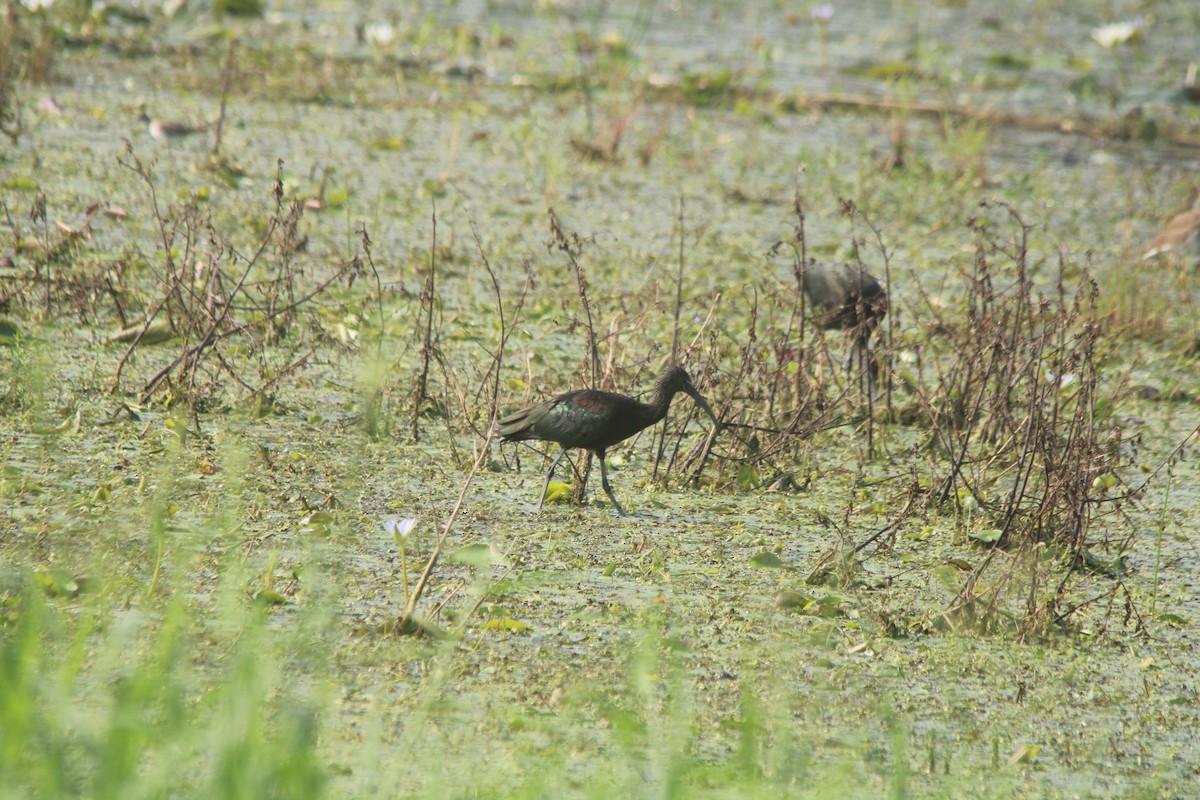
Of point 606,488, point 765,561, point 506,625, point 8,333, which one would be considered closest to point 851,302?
point 606,488

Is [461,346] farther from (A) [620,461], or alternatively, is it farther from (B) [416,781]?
(B) [416,781]

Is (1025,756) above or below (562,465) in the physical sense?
above

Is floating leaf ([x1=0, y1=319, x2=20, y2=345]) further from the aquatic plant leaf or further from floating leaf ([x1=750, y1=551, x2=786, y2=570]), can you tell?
floating leaf ([x1=750, y1=551, x2=786, y2=570])

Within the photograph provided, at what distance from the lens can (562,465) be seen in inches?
183

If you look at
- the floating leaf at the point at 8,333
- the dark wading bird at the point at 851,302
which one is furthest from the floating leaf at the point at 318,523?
the dark wading bird at the point at 851,302

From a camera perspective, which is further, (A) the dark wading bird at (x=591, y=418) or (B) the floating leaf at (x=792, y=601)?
(A) the dark wading bird at (x=591, y=418)

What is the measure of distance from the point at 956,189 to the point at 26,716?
6345 millimetres

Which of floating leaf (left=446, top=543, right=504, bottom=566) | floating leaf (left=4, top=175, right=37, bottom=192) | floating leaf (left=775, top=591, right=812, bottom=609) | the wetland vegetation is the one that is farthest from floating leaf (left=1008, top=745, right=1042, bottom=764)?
floating leaf (left=4, top=175, right=37, bottom=192)

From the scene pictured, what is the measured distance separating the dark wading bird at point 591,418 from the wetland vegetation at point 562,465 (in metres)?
0.22

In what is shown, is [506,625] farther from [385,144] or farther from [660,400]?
[385,144]

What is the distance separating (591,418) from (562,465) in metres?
0.58

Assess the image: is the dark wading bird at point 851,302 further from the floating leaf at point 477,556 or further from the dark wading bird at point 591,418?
the floating leaf at point 477,556

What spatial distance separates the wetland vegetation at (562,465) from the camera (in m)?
2.97

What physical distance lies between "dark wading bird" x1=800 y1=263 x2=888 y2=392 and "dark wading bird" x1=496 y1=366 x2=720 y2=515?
800 mm
